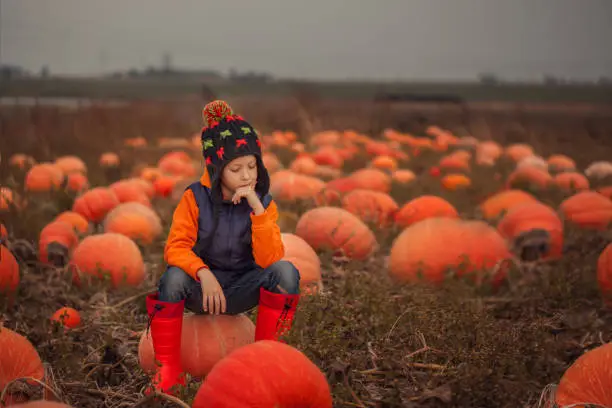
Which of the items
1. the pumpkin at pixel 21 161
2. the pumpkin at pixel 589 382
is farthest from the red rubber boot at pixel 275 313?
the pumpkin at pixel 21 161

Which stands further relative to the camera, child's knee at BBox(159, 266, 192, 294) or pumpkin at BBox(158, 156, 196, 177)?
pumpkin at BBox(158, 156, 196, 177)

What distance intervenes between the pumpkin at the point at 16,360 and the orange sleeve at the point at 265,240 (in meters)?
1.07

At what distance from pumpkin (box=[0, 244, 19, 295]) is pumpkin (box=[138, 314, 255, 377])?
4.57 ft

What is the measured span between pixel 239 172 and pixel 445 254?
6.45 ft

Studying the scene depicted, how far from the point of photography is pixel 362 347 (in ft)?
11.1

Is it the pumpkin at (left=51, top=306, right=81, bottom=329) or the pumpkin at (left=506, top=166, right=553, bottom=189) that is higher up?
the pumpkin at (left=506, top=166, right=553, bottom=189)

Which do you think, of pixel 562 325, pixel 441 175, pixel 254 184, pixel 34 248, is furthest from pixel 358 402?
pixel 441 175

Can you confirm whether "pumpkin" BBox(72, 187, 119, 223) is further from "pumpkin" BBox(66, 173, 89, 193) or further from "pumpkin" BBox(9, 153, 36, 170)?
"pumpkin" BBox(9, 153, 36, 170)

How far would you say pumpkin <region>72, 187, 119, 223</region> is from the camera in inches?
232

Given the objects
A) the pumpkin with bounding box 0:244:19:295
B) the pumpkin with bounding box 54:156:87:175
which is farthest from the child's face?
the pumpkin with bounding box 54:156:87:175

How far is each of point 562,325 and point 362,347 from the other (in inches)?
52.1

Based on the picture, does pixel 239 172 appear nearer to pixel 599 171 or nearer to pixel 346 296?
pixel 346 296

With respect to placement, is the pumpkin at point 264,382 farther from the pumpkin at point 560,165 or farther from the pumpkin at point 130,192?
the pumpkin at point 560,165

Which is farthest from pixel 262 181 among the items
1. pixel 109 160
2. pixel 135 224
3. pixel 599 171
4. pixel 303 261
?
pixel 599 171
